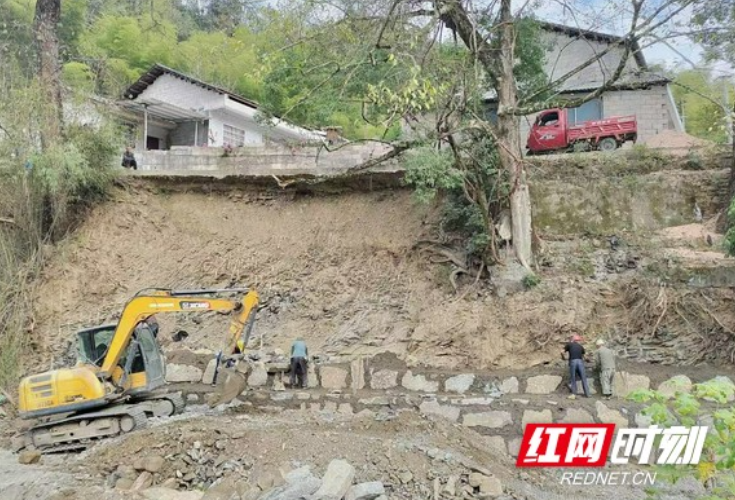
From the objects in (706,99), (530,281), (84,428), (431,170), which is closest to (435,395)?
(530,281)

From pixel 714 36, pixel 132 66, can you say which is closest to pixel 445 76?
pixel 714 36

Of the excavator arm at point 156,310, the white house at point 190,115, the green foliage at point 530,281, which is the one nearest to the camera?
the excavator arm at point 156,310

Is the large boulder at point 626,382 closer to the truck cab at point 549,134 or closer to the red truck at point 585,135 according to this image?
the red truck at point 585,135

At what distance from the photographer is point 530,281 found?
10.9 m

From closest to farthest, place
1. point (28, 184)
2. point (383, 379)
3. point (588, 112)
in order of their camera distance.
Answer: point (383, 379) < point (28, 184) < point (588, 112)

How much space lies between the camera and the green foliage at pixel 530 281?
35.8 feet

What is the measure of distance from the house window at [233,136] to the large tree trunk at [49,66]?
6947 mm

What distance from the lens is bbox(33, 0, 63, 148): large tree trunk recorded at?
1269 centimetres

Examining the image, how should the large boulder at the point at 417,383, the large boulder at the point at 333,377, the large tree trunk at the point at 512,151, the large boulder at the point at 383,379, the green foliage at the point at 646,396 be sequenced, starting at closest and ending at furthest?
the green foliage at the point at 646,396 → the large boulder at the point at 417,383 → the large boulder at the point at 383,379 → the large boulder at the point at 333,377 → the large tree trunk at the point at 512,151

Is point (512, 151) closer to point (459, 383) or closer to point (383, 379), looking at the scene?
point (459, 383)

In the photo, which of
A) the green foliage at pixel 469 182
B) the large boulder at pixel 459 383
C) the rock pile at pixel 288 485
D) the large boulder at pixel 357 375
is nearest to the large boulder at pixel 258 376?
the large boulder at pixel 357 375

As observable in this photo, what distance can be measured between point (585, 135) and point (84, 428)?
13.9 m

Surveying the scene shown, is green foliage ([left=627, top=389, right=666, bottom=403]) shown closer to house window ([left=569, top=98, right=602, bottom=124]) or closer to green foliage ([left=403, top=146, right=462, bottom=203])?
green foliage ([left=403, top=146, right=462, bottom=203])

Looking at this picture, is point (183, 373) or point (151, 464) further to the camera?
point (183, 373)
